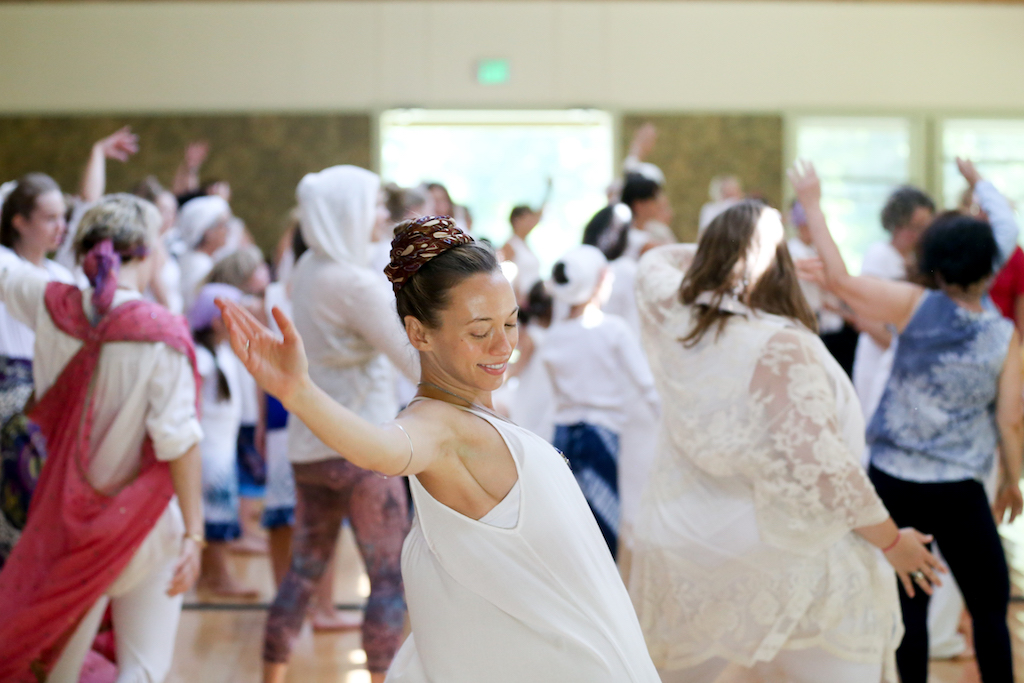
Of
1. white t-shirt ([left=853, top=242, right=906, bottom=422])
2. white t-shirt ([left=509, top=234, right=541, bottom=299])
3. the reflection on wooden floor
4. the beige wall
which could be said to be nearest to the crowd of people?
white t-shirt ([left=853, top=242, right=906, bottom=422])

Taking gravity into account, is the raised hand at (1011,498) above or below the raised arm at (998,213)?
below

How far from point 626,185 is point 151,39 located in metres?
6.25

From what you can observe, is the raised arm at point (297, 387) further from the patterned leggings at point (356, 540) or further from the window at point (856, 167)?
the window at point (856, 167)

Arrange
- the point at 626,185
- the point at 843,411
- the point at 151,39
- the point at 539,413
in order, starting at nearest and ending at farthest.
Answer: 1. the point at 843,411
2. the point at 539,413
3. the point at 626,185
4. the point at 151,39

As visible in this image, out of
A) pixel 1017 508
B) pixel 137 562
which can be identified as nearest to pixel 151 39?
pixel 137 562

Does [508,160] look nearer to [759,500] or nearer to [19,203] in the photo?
[19,203]

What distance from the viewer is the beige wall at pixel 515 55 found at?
30.7 ft

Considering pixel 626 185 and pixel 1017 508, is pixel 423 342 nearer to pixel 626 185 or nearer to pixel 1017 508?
pixel 1017 508

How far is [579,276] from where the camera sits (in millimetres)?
3809

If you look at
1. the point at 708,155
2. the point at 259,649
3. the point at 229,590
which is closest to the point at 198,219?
the point at 229,590

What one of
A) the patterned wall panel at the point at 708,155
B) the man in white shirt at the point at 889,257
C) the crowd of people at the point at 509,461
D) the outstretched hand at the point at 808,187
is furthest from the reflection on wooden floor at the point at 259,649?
the patterned wall panel at the point at 708,155

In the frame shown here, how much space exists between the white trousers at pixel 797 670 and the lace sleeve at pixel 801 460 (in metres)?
0.24

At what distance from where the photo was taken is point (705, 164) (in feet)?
31.9

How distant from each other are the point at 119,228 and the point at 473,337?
1.50 m
